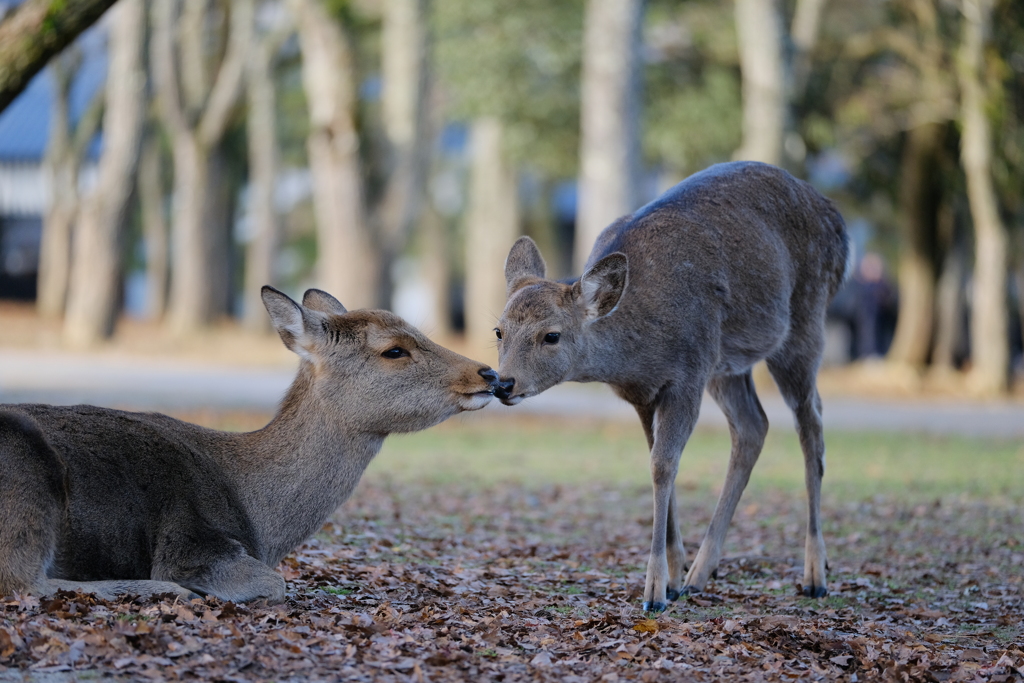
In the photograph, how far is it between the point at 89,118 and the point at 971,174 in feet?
67.3

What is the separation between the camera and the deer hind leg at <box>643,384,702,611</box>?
675 centimetres

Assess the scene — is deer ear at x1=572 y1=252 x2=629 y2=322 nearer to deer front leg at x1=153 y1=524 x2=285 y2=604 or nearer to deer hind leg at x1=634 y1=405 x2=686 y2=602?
deer hind leg at x1=634 y1=405 x2=686 y2=602

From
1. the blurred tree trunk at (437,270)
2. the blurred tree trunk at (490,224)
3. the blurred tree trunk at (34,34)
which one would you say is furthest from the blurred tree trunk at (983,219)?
the blurred tree trunk at (34,34)

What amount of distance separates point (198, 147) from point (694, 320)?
23.9 metres

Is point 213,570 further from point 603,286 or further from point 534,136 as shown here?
point 534,136

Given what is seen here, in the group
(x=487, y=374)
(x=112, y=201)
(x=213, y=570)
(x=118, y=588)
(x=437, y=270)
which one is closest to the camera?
(x=118, y=588)

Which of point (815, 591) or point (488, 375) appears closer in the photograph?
point (488, 375)

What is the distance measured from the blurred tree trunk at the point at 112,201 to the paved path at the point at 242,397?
52.3 inches

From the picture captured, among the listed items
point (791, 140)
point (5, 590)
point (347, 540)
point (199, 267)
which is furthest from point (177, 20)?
point (5, 590)

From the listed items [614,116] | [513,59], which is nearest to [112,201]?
[513,59]

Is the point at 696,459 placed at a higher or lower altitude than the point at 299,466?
higher

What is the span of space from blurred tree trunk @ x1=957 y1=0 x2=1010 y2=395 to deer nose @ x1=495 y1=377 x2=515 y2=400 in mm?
18277

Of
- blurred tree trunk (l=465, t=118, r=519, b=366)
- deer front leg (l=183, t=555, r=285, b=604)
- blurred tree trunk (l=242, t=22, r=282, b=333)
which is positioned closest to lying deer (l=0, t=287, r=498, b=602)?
deer front leg (l=183, t=555, r=285, b=604)

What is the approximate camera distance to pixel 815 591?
24.3 ft
